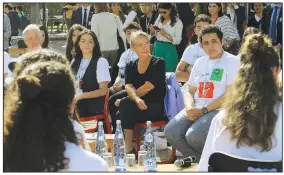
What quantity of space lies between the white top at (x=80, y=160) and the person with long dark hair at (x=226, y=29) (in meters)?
4.14

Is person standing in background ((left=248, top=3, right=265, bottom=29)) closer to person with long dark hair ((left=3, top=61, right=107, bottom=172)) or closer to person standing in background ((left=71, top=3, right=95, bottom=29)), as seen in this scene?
person standing in background ((left=71, top=3, right=95, bottom=29))

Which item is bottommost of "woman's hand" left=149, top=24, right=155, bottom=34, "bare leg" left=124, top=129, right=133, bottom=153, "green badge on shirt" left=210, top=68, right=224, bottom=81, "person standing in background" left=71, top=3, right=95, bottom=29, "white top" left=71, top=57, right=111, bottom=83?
"bare leg" left=124, top=129, right=133, bottom=153

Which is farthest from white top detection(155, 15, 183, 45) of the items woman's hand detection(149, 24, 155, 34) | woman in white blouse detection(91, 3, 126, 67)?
woman in white blouse detection(91, 3, 126, 67)

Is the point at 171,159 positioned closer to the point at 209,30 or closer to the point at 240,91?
the point at 209,30

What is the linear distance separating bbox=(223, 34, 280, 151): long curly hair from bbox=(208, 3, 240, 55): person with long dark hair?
136 inches

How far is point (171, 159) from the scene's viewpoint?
4508 millimetres

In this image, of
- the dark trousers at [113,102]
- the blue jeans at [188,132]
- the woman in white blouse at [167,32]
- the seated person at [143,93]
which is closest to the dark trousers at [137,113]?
the seated person at [143,93]

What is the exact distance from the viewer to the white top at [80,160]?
1952mm

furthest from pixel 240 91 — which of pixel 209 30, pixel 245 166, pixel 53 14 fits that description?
pixel 53 14

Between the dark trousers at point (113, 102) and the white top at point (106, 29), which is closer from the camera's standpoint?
the dark trousers at point (113, 102)

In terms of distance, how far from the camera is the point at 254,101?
2348 millimetres

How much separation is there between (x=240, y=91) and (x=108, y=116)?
2.63 metres

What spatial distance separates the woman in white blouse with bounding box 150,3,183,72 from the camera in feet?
21.3

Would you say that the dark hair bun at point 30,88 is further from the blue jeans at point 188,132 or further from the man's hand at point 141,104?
the man's hand at point 141,104
